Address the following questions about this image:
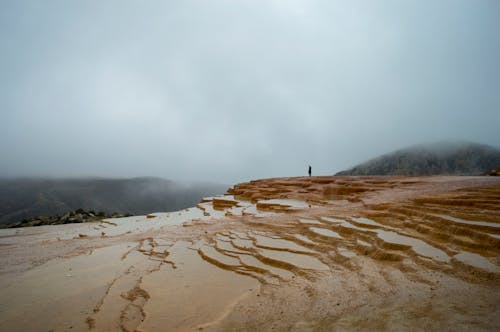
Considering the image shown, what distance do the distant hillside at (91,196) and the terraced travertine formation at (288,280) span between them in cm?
4519

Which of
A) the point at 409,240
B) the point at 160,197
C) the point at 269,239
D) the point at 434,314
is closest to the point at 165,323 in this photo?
the point at 434,314

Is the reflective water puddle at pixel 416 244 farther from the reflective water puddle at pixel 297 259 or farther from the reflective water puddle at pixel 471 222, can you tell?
the reflective water puddle at pixel 297 259

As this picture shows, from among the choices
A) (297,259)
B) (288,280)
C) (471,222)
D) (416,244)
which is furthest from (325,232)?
(471,222)

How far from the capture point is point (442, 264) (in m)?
3.44

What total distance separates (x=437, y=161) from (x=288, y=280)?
70524mm

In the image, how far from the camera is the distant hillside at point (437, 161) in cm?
5444

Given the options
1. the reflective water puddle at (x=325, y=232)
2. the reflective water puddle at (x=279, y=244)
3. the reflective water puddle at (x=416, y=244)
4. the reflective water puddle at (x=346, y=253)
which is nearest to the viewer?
the reflective water puddle at (x=416, y=244)

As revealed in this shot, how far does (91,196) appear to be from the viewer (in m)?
54.5

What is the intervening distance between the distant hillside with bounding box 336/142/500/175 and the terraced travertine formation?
60350mm

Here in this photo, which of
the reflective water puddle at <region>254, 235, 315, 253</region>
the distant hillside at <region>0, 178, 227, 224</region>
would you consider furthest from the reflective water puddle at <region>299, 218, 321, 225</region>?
the distant hillside at <region>0, 178, 227, 224</region>

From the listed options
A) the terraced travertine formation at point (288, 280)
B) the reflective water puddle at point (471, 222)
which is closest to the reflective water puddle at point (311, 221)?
the terraced travertine formation at point (288, 280)

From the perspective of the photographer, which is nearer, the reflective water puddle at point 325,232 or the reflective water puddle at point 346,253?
the reflective water puddle at point 346,253

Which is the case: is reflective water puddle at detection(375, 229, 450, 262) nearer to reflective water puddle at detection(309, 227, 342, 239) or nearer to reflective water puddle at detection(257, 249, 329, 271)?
reflective water puddle at detection(309, 227, 342, 239)

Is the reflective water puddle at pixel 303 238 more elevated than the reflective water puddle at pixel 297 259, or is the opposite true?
the reflective water puddle at pixel 303 238
